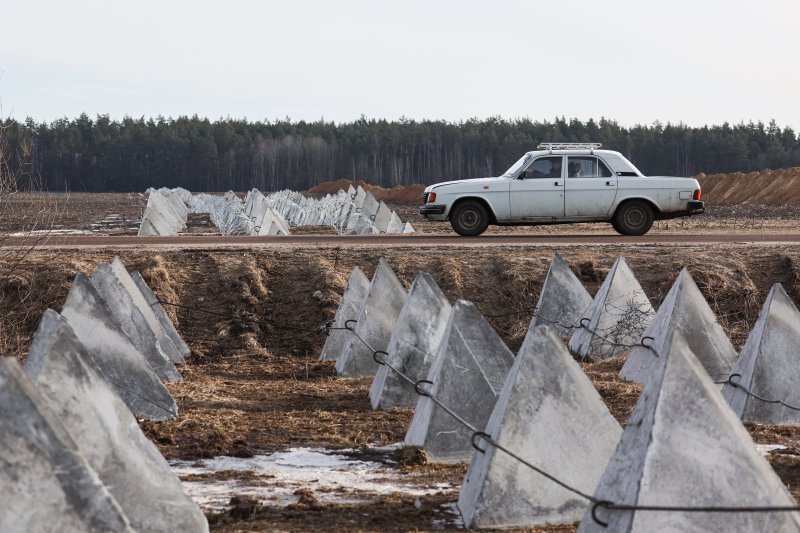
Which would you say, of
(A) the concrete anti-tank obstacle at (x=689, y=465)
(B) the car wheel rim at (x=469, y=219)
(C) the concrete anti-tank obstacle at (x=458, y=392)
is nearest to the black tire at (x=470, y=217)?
(B) the car wheel rim at (x=469, y=219)

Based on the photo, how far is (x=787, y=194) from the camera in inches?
1881

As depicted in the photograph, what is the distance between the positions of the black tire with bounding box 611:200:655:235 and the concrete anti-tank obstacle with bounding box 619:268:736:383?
30.4 ft

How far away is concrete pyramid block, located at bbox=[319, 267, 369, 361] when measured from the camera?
38.9ft

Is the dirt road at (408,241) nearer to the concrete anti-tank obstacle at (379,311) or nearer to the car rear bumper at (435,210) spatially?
the car rear bumper at (435,210)

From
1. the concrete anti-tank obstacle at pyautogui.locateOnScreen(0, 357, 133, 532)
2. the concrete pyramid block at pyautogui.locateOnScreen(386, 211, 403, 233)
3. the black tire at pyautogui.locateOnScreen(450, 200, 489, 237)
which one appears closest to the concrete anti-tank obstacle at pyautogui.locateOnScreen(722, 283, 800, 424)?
the concrete anti-tank obstacle at pyautogui.locateOnScreen(0, 357, 133, 532)

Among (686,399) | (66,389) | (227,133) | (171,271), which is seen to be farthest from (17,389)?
(227,133)

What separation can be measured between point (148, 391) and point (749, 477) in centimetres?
522

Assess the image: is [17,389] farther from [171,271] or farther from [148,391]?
[171,271]

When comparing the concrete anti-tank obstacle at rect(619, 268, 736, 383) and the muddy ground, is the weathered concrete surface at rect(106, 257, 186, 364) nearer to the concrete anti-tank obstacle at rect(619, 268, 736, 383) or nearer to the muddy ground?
the muddy ground

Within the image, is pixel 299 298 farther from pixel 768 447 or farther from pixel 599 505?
pixel 599 505

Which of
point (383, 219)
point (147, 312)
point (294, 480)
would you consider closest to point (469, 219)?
point (147, 312)

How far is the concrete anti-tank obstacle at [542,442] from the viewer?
17.9 feet

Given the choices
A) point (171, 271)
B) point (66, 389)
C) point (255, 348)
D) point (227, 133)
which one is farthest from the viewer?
point (227, 133)

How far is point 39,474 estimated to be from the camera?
3850mm
